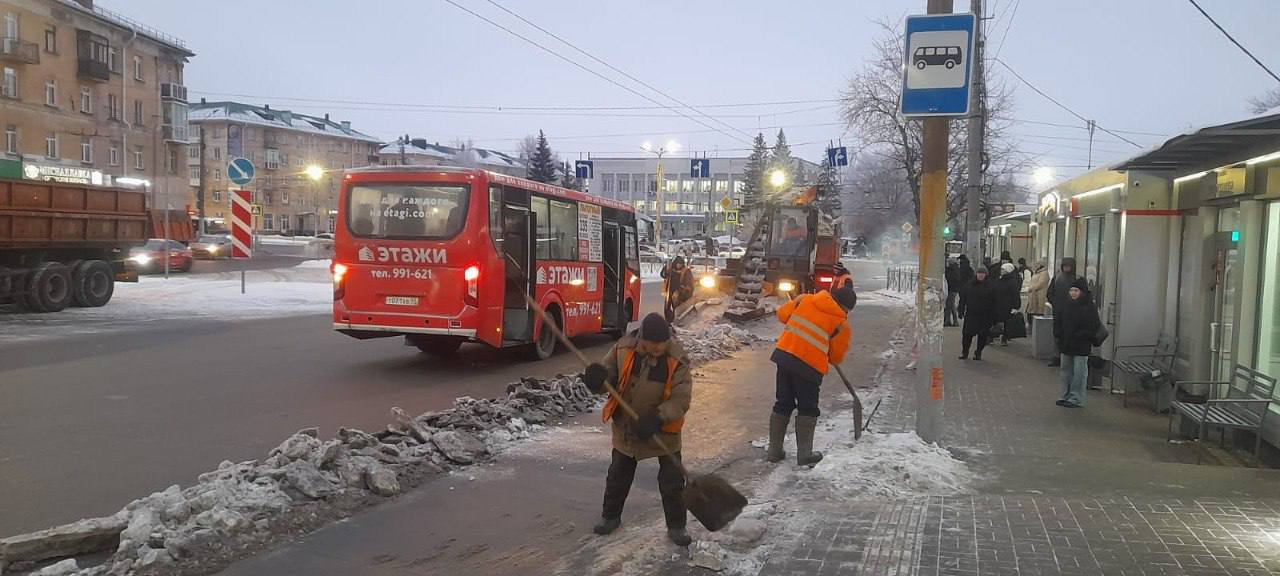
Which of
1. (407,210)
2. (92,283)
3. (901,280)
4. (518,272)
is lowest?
(92,283)

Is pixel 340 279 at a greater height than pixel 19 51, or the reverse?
pixel 19 51

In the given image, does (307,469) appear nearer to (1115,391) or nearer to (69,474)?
(69,474)

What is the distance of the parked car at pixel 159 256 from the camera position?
32.6m

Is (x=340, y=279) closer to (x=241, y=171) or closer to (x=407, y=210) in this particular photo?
(x=407, y=210)

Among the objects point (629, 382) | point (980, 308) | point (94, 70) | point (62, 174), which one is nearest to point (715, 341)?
point (980, 308)

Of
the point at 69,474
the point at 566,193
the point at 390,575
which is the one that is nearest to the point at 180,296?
the point at 566,193

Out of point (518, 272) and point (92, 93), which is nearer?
point (518, 272)

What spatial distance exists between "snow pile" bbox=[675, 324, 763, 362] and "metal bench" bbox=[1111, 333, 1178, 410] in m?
5.58

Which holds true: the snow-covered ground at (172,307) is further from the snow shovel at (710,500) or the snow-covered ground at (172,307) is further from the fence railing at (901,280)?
the fence railing at (901,280)

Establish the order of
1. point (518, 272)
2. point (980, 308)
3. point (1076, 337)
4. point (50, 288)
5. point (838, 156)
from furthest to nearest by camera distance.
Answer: point (838, 156)
point (50, 288)
point (980, 308)
point (518, 272)
point (1076, 337)

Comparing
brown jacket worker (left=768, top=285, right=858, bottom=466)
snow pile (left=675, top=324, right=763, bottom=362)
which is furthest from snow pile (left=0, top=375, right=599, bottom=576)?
snow pile (left=675, top=324, right=763, bottom=362)

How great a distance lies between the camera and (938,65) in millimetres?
7164

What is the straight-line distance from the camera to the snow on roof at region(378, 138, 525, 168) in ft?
314

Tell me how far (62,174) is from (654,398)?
73.6 feet
